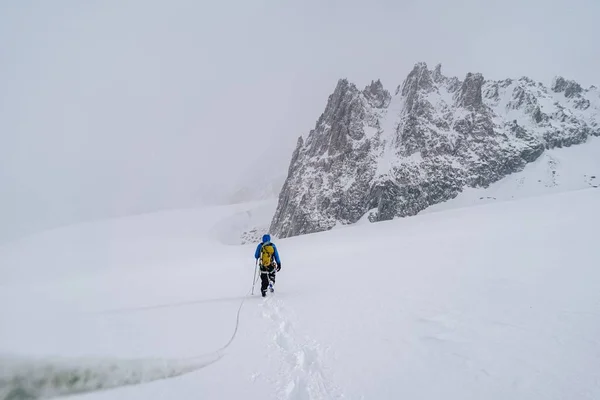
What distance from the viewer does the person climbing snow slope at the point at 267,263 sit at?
470 inches

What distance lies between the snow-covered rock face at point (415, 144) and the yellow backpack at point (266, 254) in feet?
217

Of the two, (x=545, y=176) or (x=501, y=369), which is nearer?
(x=501, y=369)

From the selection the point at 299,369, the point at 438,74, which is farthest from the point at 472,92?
the point at 299,369

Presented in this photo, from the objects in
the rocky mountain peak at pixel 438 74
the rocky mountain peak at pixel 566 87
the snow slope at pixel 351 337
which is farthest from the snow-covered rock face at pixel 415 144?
the snow slope at pixel 351 337

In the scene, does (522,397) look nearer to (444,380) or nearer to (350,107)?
(444,380)

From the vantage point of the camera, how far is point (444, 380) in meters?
4.66

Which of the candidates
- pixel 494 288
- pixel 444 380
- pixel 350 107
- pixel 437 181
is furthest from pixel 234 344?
pixel 350 107

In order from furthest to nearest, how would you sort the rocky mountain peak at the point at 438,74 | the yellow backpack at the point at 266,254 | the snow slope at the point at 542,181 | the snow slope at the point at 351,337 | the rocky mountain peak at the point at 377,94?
the rocky mountain peak at the point at 438,74 → the rocky mountain peak at the point at 377,94 → the snow slope at the point at 542,181 → the yellow backpack at the point at 266,254 → the snow slope at the point at 351,337

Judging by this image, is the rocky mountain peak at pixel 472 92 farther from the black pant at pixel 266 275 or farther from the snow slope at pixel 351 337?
the black pant at pixel 266 275

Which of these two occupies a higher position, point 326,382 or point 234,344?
point 234,344

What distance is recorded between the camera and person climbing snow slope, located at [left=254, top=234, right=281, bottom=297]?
11930 mm

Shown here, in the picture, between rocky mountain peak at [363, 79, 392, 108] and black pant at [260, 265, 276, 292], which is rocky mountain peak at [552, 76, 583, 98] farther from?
black pant at [260, 265, 276, 292]

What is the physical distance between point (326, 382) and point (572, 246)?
12.9 metres

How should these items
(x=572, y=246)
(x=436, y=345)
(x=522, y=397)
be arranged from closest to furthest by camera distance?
(x=522, y=397) → (x=436, y=345) → (x=572, y=246)
